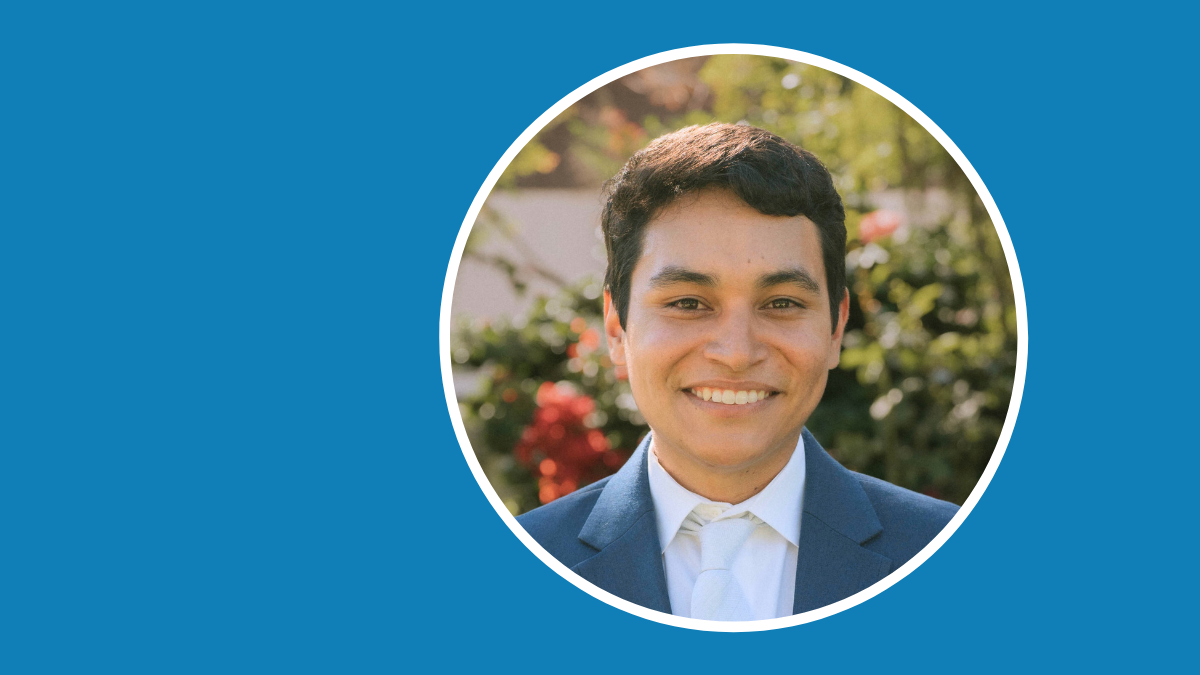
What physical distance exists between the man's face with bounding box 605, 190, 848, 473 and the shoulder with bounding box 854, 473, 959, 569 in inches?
13.4

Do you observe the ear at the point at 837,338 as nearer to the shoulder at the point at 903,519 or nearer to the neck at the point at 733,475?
the neck at the point at 733,475

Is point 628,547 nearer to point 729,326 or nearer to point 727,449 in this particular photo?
point 727,449

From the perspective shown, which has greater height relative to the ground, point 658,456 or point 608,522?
point 658,456

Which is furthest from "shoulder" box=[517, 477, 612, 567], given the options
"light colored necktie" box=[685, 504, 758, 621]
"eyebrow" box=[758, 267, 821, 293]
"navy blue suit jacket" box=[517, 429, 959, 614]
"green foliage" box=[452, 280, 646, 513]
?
"green foliage" box=[452, 280, 646, 513]

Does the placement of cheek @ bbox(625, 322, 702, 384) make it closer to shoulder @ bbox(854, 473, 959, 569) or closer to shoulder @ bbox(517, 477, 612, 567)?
shoulder @ bbox(517, 477, 612, 567)

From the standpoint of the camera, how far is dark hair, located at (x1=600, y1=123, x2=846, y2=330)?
2.46 meters

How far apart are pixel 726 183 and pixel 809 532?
3.23ft

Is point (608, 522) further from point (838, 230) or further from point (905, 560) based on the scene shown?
point (838, 230)

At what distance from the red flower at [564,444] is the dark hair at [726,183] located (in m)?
1.68

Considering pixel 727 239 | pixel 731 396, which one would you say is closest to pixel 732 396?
pixel 731 396

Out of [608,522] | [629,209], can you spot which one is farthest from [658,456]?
[629,209]

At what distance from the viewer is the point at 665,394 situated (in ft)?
8.38

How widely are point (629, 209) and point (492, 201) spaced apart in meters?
2.84

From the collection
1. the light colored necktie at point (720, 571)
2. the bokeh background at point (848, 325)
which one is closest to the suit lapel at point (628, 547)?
the light colored necktie at point (720, 571)
